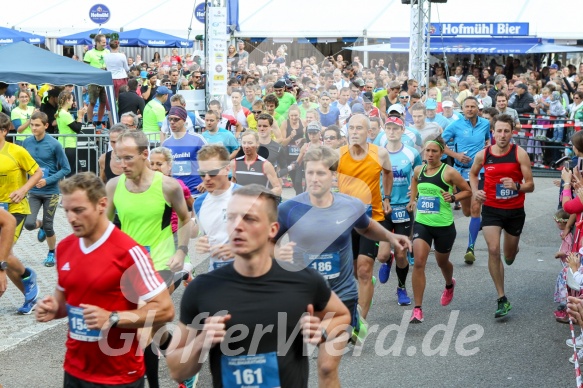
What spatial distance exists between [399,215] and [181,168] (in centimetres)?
269

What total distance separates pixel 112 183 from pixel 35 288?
102 inches

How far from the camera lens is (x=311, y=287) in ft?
13.0

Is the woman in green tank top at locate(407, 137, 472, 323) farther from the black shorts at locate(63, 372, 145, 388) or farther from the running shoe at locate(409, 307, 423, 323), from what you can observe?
the black shorts at locate(63, 372, 145, 388)

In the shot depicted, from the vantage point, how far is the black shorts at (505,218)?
9133mm

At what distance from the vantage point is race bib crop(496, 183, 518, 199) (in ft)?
29.8

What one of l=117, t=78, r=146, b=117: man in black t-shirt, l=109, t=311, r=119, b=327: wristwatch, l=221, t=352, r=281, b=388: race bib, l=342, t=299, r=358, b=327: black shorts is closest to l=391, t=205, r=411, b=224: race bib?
l=342, t=299, r=358, b=327: black shorts

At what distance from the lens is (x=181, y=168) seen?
419 inches

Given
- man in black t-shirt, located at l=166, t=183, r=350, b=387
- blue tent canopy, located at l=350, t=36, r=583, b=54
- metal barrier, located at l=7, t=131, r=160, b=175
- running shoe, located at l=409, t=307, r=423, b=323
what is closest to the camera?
man in black t-shirt, located at l=166, t=183, r=350, b=387

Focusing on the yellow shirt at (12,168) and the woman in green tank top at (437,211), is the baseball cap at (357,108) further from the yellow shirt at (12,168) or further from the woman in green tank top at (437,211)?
the yellow shirt at (12,168)

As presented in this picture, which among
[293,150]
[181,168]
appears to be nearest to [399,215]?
[181,168]

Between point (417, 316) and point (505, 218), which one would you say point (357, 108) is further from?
point (417, 316)

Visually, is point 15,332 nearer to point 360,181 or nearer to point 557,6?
point 360,181

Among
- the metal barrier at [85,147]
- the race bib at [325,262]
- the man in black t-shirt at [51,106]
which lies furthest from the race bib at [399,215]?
the man in black t-shirt at [51,106]

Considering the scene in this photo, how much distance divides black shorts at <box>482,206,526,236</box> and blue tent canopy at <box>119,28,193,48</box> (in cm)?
2323
